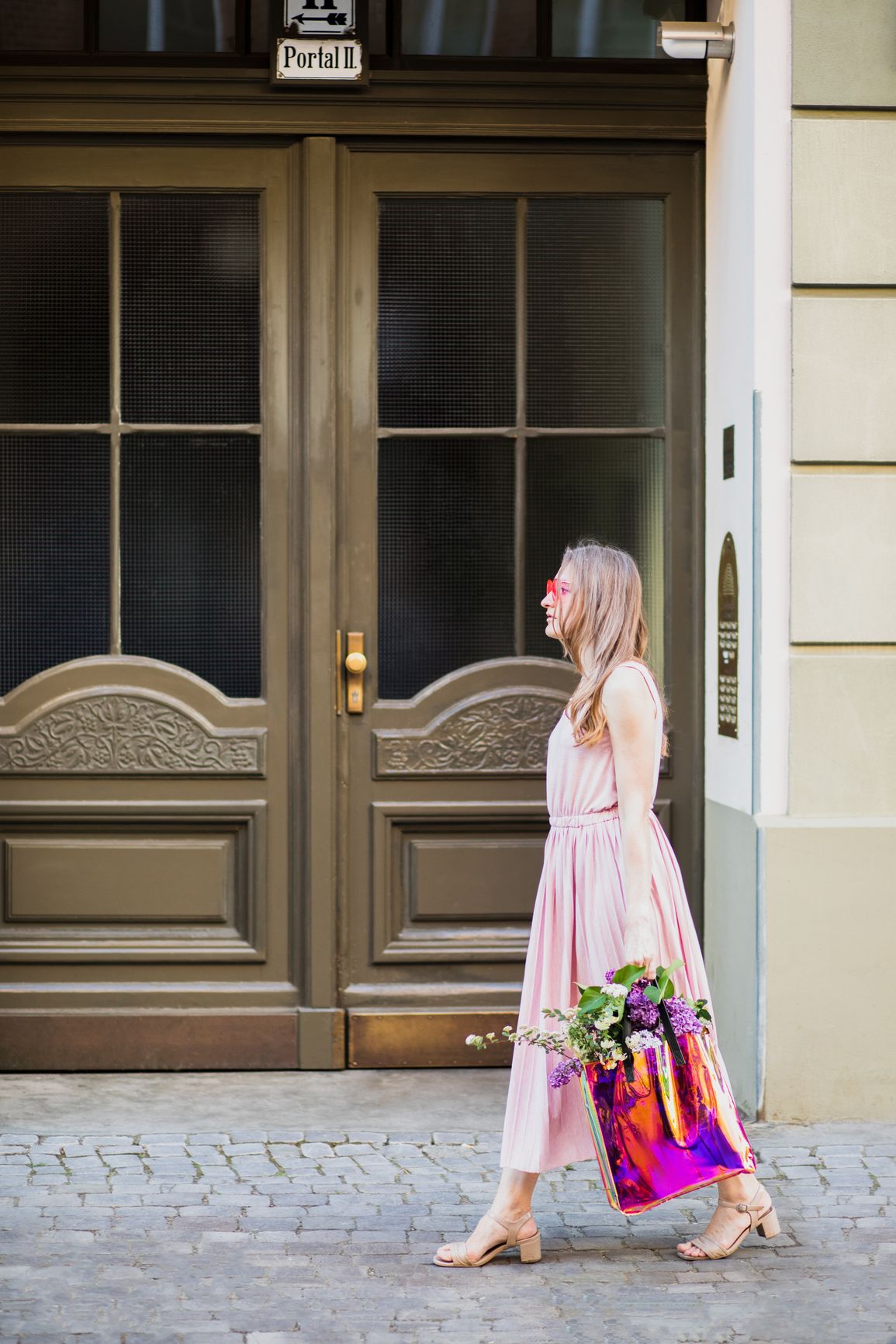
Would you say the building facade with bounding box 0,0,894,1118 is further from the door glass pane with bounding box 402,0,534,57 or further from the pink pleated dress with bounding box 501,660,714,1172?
the pink pleated dress with bounding box 501,660,714,1172

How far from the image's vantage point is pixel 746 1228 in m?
4.09

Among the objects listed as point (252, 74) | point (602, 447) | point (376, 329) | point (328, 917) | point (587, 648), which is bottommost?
point (328, 917)

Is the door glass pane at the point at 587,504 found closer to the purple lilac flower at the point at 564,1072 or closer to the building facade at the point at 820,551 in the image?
the building facade at the point at 820,551

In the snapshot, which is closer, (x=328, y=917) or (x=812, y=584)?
(x=812, y=584)

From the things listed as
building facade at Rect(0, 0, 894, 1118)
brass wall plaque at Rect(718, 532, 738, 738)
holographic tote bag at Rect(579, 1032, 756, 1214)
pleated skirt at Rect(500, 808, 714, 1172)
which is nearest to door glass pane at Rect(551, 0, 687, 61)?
building facade at Rect(0, 0, 894, 1118)

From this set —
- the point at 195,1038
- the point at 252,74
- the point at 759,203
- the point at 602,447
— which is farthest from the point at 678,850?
the point at 252,74

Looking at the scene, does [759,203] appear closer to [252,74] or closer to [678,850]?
[252,74]

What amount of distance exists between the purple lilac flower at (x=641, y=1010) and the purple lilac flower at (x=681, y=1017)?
0.19 ft

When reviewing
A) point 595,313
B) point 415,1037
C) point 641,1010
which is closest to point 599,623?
point 641,1010

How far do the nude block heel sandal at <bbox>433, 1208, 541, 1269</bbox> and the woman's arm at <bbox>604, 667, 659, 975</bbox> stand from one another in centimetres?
75

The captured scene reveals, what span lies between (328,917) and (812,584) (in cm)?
210

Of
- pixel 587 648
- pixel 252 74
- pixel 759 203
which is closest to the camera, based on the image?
pixel 587 648

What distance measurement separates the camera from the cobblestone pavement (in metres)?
3.69

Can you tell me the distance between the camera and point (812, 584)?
5.22 m
